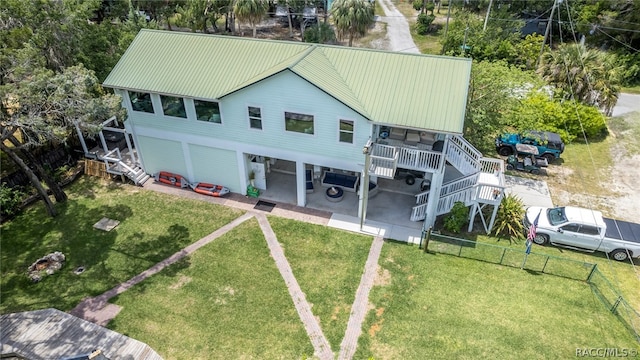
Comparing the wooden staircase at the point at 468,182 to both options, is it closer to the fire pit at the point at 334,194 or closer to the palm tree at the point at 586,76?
the fire pit at the point at 334,194

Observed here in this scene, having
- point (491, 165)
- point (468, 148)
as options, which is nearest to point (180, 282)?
point (468, 148)

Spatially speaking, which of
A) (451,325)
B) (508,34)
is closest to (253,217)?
Answer: (451,325)

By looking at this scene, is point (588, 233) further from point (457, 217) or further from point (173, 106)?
point (173, 106)

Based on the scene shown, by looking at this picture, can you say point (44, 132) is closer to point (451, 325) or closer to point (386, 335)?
point (386, 335)

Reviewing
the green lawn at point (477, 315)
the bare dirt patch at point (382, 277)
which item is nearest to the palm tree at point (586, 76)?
the green lawn at point (477, 315)

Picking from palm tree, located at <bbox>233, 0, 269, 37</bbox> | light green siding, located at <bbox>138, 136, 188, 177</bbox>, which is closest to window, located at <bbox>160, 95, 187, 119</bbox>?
light green siding, located at <bbox>138, 136, 188, 177</bbox>
